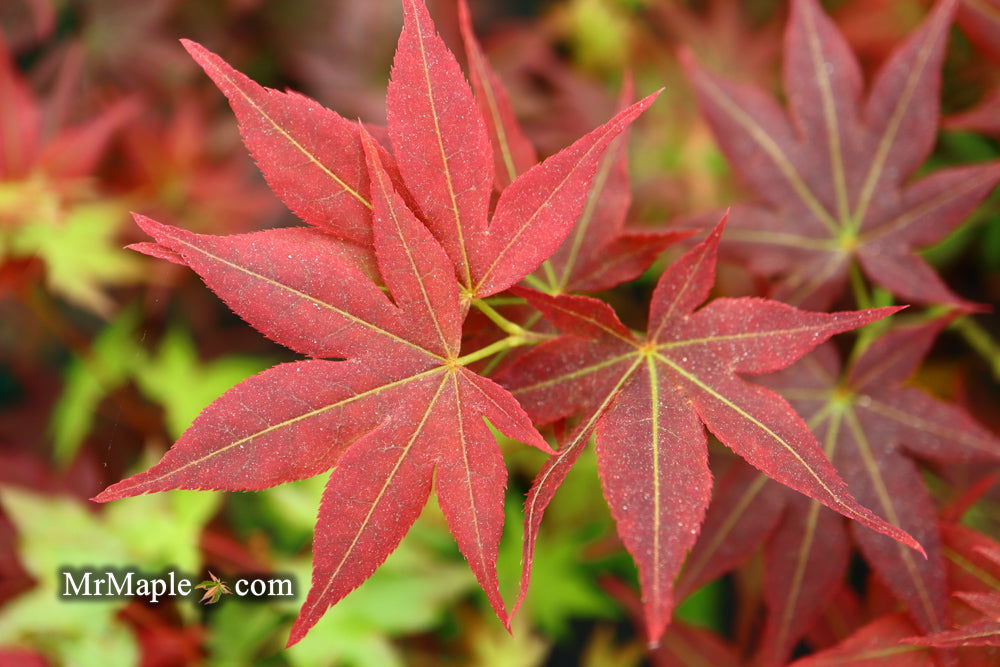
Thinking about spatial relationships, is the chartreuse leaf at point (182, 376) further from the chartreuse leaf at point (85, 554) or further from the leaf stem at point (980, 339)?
the leaf stem at point (980, 339)

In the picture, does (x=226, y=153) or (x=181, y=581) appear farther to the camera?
(x=226, y=153)

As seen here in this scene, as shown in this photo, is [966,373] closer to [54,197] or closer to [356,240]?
[356,240]

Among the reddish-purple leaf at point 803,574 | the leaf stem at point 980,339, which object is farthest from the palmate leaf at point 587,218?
the leaf stem at point 980,339

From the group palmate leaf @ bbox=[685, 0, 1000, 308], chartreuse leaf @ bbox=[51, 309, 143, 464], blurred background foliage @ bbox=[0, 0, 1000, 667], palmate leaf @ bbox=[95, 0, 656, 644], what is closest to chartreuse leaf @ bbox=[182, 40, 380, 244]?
palmate leaf @ bbox=[95, 0, 656, 644]

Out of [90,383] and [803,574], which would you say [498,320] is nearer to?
[803,574]

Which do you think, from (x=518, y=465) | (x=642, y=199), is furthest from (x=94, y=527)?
(x=642, y=199)

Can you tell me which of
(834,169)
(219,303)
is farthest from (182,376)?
(834,169)
